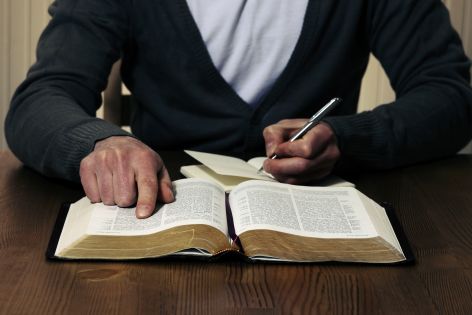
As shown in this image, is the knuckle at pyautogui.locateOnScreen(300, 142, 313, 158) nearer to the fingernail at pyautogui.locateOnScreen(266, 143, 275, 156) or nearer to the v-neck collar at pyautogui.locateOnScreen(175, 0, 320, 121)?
the fingernail at pyautogui.locateOnScreen(266, 143, 275, 156)

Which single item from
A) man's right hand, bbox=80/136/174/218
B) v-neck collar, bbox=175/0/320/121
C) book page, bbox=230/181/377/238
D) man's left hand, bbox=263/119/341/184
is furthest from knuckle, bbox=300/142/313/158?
v-neck collar, bbox=175/0/320/121

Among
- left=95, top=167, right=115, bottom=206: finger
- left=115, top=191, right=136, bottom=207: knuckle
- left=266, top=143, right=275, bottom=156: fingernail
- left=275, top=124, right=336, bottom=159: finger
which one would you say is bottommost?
left=266, top=143, right=275, bottom=156: fingernail

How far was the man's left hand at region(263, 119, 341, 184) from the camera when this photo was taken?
1135 mm

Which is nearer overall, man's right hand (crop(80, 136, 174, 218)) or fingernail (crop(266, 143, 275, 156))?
man's right hand (crop(80, 136, 174, 218))

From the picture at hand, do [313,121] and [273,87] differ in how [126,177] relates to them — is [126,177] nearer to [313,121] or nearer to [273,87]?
[313,121]

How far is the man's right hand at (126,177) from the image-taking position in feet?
3.09

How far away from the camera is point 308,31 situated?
150cm

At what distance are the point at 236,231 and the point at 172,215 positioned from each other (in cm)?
7

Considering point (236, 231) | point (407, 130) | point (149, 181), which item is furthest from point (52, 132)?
point (407, 130)

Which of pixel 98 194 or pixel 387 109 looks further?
pixel 387 109

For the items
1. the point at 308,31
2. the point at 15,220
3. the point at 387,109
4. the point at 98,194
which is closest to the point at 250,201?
the point at 98,194

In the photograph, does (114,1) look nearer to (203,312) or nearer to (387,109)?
(387,109)

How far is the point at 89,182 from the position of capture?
39.2 inches

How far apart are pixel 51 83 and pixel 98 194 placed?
0.41m
